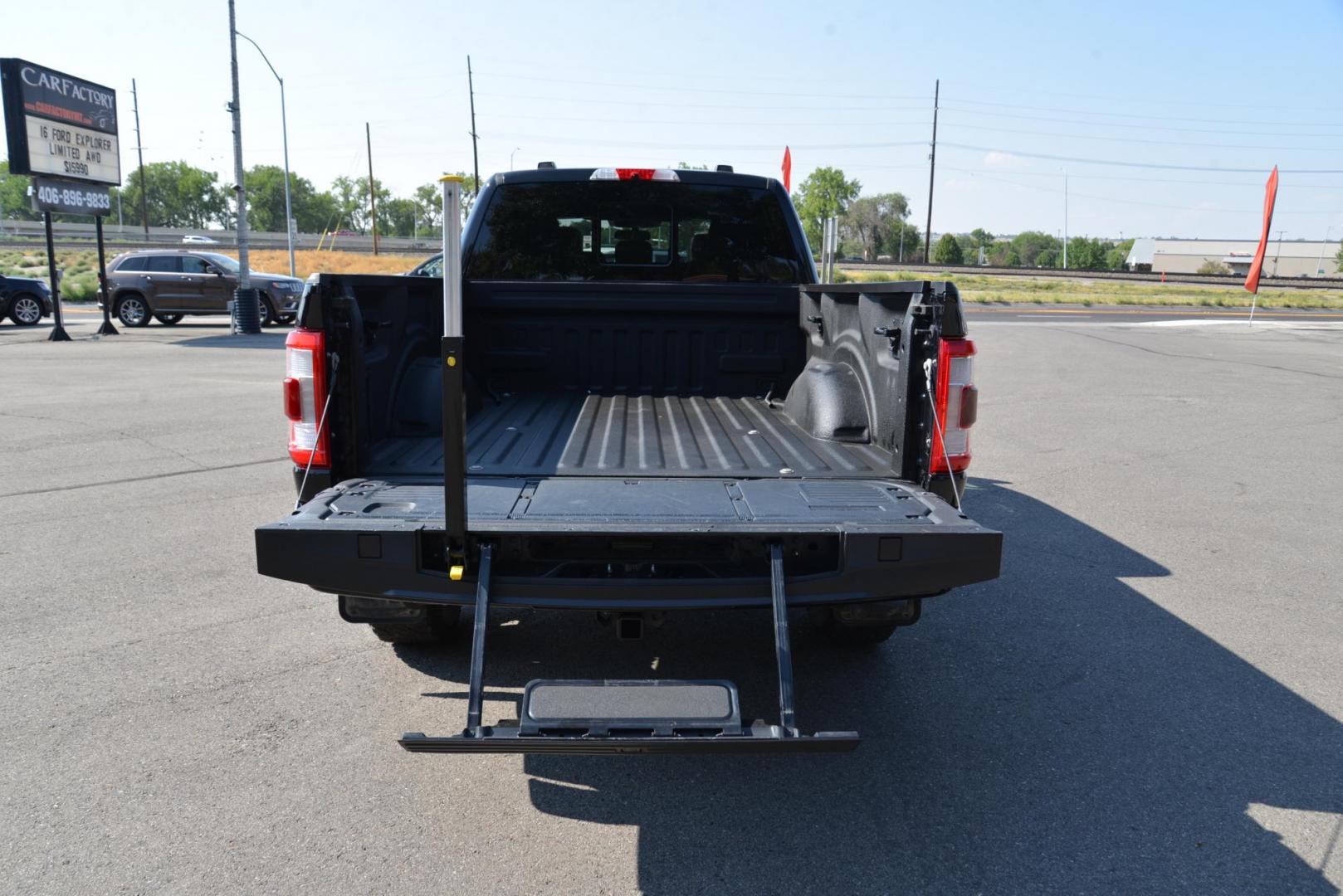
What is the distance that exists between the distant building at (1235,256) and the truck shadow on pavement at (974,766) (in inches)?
4603

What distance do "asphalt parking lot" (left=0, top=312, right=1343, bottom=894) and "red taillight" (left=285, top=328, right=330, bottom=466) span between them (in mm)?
1018

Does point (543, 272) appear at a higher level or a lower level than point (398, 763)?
higher

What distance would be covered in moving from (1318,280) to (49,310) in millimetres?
73834

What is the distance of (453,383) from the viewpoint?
2.73 m

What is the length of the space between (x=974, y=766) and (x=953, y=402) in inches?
50.3

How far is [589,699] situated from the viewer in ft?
8.86

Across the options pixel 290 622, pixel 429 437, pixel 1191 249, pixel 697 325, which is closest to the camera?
pixel 429 437

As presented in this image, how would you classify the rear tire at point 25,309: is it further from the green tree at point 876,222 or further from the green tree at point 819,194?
the green tree at point 876,222

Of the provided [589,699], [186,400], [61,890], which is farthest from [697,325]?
[186,400]

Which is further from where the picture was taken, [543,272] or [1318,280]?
[1318,280]

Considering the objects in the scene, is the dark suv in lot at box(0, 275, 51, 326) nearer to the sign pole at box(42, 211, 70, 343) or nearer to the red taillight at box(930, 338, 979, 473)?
the sign pole at box(42, 211, 70, 343)

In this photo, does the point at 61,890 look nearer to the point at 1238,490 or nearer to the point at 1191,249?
the point at 1238,490

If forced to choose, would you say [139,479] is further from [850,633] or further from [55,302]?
[55,302]

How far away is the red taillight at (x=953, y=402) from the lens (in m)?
3.44
